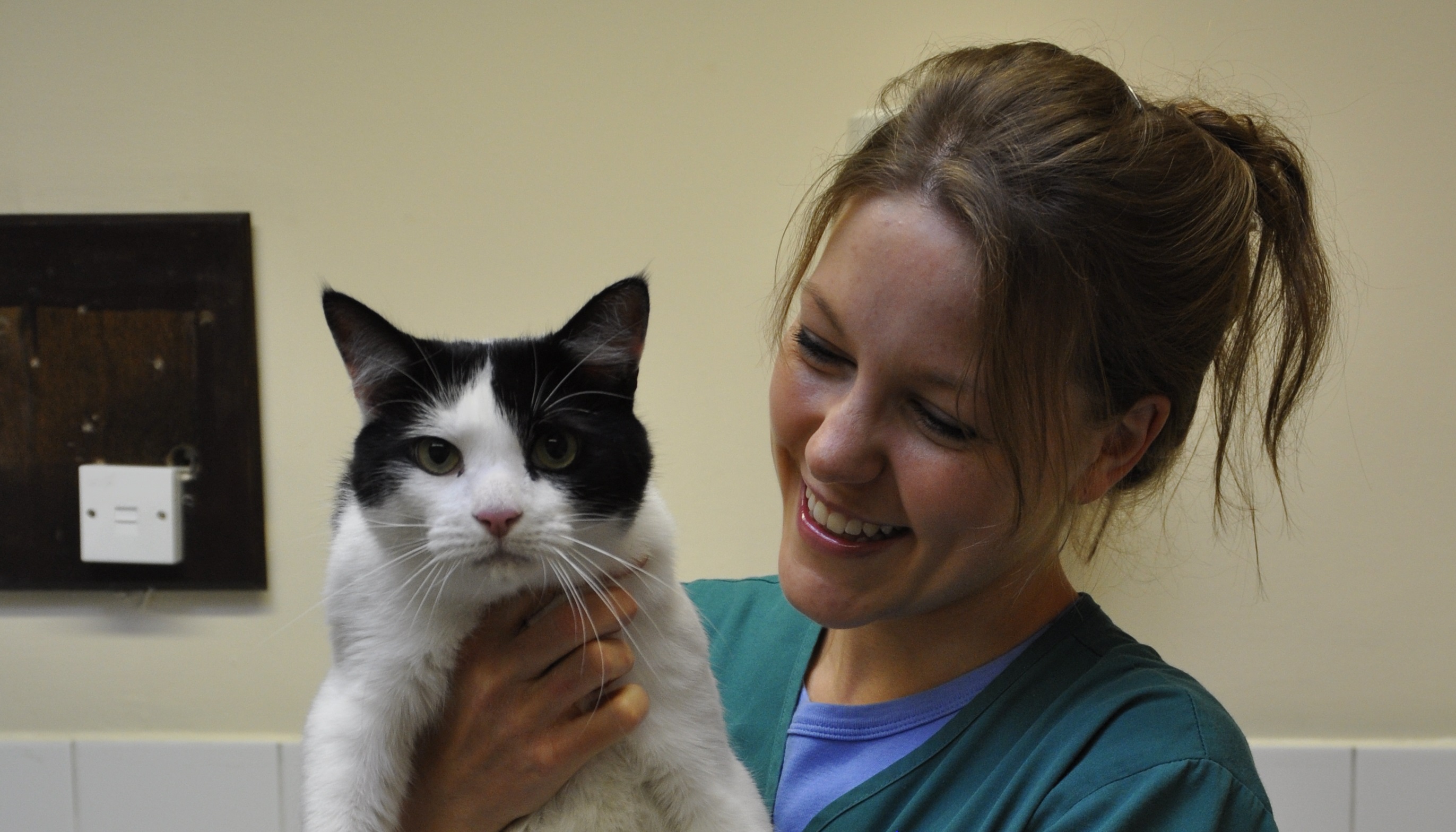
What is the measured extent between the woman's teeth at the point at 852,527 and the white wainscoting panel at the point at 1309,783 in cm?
106

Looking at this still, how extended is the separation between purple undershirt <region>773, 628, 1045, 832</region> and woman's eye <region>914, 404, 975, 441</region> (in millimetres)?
284

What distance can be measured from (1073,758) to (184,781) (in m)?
1.55

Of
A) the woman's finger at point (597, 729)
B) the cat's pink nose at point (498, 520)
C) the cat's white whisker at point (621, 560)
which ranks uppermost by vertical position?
the cat's pink nose at point (498, 520)

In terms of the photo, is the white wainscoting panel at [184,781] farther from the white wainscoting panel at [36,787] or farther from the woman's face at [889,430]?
the woman's face at [889,430]

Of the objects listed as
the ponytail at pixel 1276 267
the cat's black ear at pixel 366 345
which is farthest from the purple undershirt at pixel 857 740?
the cat's black ear at pixel 366 345

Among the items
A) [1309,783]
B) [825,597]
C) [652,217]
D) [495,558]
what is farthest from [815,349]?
[1309,783]

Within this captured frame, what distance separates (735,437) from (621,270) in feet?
1.17

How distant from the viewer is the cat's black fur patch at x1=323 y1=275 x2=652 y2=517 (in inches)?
33.4

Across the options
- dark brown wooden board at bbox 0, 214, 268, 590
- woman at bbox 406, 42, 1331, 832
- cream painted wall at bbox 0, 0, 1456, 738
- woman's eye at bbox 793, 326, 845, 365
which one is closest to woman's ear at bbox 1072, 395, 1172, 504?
woman at bbox 406, 42, 1331, 832

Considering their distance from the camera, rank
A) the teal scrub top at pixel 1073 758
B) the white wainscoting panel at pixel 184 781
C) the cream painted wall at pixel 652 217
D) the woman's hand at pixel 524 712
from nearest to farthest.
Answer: the teal scrub top at pixel 1073 758, the woman's hand at pixel 524 712, the cream painted wall at pixel 652 217, the white wainscoting panel at pixel 184 781

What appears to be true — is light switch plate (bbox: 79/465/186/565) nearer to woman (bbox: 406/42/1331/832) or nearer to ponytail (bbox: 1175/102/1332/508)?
woman (bbox: 406/42/1331/832)

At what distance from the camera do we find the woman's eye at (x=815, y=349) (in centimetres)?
82

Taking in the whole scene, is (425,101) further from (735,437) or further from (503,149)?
(735,437)

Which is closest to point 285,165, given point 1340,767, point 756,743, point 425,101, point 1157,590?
point 425,101
